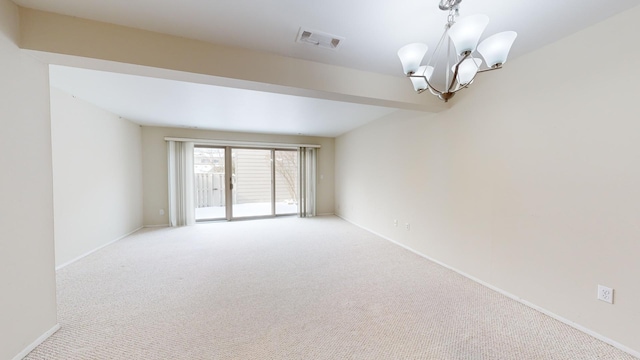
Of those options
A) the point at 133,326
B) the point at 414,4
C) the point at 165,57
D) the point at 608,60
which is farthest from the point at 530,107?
the point at 133,326

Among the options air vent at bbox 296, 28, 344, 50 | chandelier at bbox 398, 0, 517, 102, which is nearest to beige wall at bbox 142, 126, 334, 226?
air vent at bbox 296, 28, 344, 50

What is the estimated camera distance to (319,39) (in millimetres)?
1778

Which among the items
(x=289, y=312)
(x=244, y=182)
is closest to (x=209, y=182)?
(x=244, y=182)

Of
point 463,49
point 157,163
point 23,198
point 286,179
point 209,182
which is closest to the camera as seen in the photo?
point 463,49

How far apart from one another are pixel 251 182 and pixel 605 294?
5.96m

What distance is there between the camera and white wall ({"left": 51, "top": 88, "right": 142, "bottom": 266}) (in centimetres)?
280

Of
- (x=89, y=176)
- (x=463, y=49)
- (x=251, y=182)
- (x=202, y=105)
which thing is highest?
(x=202, y=105)

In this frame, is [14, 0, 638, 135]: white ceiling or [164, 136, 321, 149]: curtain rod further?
[164, 136, 321, 149]: curtain rod

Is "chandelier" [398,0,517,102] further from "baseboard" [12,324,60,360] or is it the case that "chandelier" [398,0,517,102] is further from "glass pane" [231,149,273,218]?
"glass pane" [231,149,273,218]

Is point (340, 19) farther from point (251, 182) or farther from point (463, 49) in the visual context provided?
point (251, 182)

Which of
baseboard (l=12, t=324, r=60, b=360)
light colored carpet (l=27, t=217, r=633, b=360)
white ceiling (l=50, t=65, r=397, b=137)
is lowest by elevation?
light colored carpet (l=27, t=217, r=633, b=360)

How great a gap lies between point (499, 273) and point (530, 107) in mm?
1639

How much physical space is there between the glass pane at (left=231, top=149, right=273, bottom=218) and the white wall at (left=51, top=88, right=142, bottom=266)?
2105 mm

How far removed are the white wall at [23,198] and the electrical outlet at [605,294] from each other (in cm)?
401
